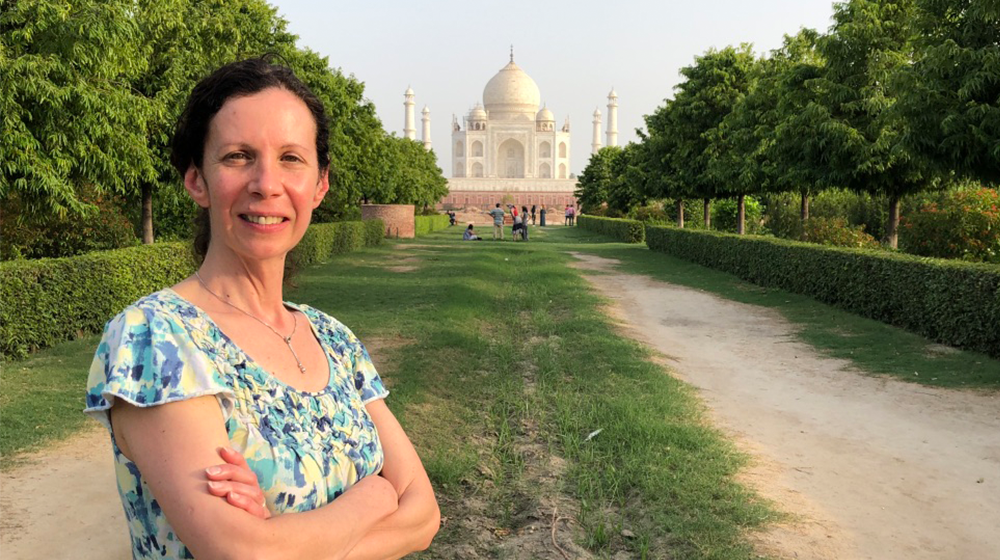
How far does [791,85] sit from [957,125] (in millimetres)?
6912

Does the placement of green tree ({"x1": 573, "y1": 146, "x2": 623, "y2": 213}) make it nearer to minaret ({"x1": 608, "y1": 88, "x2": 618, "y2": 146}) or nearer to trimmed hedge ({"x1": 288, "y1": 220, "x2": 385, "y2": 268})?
trimmed hedge ({"x1": 288, "y1": 220, "x2": 385, "y2": 268})

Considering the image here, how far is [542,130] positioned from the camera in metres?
86.8

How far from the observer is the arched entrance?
287 feet

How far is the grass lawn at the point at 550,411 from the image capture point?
13.8ft

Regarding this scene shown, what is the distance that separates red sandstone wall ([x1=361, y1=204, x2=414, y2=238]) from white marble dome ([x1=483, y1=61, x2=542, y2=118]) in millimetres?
53940

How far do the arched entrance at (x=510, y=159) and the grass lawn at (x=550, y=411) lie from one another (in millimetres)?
75149

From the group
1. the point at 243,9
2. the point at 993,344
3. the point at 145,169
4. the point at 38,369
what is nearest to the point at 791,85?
the point at 993,344

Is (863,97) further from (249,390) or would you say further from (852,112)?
(249,390)

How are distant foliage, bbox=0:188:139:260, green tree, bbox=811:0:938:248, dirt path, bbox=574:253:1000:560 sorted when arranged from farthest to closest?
green tree, bbox=811:0:938:248 → distant foliage, bbox=0:188:139:260 → dirt path, bbox=574:253:1000:560

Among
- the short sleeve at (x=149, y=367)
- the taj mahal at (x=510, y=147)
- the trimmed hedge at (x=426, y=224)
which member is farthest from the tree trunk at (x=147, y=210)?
the taj mahal at (x=510, y=147)

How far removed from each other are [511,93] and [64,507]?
82842 millimetres

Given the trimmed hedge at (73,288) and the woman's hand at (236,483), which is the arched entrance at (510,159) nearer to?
the trimmed hedge at (73,288)

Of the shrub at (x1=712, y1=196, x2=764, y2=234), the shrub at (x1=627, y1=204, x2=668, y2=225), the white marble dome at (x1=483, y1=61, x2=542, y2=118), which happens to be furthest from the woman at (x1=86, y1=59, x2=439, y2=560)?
the white marble dome at (x1=483, y1=61, x2=542, y2=118)

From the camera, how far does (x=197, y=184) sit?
63.7 inches
